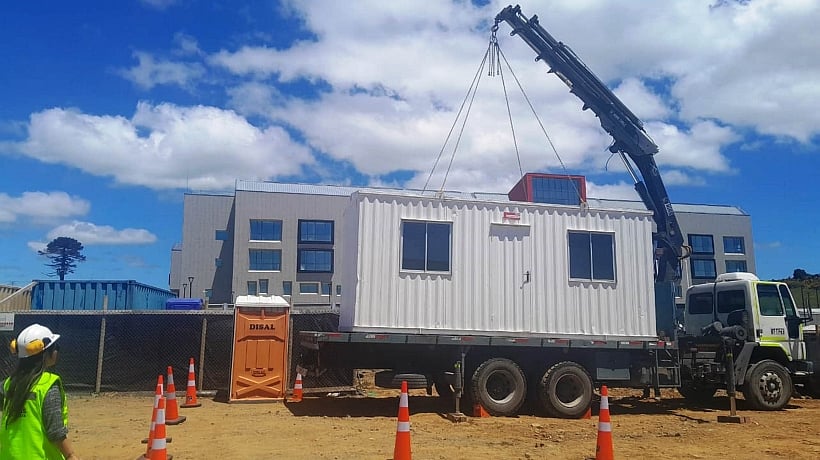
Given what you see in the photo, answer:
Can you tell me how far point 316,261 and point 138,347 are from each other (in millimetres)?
47565

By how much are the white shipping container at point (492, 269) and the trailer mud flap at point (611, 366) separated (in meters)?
0.39

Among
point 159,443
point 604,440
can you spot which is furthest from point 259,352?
point 604,440

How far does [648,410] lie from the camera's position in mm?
13242

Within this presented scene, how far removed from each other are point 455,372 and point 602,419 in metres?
4.80

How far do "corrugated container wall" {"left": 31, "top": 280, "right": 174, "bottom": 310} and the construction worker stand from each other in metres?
16.4

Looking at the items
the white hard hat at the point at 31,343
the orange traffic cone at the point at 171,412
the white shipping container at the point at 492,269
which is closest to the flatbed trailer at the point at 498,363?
the white shipping container at the point at 492,269

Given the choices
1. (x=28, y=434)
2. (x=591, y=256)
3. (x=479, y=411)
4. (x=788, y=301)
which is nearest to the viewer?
(x=28, y=434)

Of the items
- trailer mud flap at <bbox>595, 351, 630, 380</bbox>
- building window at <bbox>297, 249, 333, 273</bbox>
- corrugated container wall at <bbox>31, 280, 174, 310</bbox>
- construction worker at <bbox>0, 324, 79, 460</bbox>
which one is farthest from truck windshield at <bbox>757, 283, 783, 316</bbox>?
building window at <bbox>297, 249, 333, 273</bbox>

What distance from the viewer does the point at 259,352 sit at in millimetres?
13406

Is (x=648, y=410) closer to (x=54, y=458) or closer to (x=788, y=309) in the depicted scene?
(x=788, y=309)

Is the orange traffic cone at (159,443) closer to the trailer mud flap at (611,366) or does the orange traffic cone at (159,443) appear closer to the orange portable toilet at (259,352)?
the orange portable toilet at (259,352)

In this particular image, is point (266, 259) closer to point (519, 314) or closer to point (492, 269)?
point (492, 269)

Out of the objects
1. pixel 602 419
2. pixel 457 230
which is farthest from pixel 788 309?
pixel 602 419

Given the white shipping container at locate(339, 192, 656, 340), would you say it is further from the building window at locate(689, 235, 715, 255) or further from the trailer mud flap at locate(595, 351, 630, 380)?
the building window at locate(689, 235, 715, 255)
